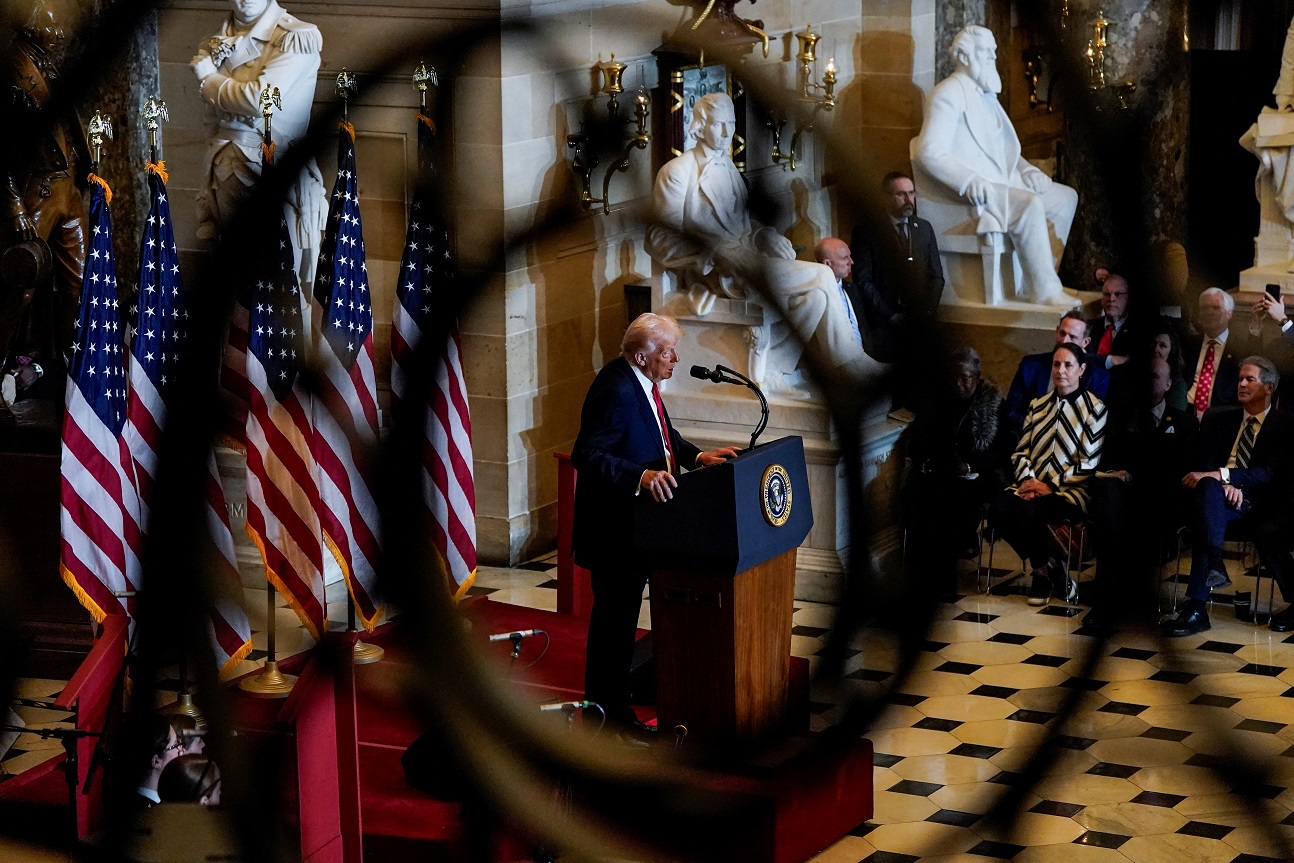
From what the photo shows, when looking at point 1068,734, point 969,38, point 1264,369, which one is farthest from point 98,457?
point 969,38

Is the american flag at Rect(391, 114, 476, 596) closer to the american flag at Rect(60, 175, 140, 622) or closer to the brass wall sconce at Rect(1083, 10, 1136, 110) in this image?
the american flag at Rect(60, 175, 140, 622)

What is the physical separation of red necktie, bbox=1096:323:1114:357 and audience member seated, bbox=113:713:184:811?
610 centimetres

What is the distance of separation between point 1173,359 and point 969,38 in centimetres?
348

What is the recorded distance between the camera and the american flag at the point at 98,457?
888 cm

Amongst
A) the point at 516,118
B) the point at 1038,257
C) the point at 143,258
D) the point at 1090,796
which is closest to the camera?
the point at 1090,796

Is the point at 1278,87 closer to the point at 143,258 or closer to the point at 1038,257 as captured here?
the point at 1038,257

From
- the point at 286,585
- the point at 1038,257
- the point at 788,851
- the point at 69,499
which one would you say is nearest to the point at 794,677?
the point at 788,851

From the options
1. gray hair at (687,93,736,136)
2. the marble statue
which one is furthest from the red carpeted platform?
the marble statue

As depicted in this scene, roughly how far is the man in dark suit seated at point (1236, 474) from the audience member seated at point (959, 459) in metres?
0.98

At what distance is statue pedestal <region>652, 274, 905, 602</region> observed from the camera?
11.4 meters

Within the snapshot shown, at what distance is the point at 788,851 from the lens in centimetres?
789

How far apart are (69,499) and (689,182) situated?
4.09m

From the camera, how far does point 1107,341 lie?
1162cm

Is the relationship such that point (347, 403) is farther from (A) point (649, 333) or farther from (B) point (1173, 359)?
(B) point (1173, 359)
